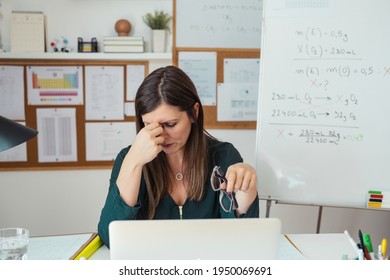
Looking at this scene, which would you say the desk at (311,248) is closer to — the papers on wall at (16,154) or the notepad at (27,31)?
the papers on wall at (16,154)

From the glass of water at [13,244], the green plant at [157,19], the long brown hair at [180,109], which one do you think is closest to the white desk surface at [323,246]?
the long brown hair at [180,109]

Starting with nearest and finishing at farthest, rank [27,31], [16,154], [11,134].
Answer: [11,134] → [27,31] → [16,154]

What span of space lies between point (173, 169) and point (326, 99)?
793mm

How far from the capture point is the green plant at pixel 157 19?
2410mm

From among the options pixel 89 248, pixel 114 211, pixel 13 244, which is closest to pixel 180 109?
pixel 114 211

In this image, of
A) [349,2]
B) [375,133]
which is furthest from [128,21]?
[375,133]

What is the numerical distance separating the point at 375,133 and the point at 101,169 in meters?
1.52

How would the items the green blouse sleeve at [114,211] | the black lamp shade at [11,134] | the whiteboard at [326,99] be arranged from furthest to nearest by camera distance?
the whiteboard at [326,99], the green blouse sleeve at [114,211], the black lamp shade at [11,134]

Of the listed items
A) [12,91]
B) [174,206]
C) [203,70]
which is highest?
[203,70]

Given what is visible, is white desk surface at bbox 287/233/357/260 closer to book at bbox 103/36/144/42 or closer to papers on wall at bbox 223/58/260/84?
Answer: papers on wall at bbox 223/58/260/84

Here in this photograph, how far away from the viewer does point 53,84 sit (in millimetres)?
2426

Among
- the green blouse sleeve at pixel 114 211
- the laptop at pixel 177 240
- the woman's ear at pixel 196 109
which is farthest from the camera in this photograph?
the woman's ear at pixel 196 109

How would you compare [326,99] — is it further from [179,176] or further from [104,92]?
[104,92]

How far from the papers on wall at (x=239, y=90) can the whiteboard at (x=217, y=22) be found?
128mm
